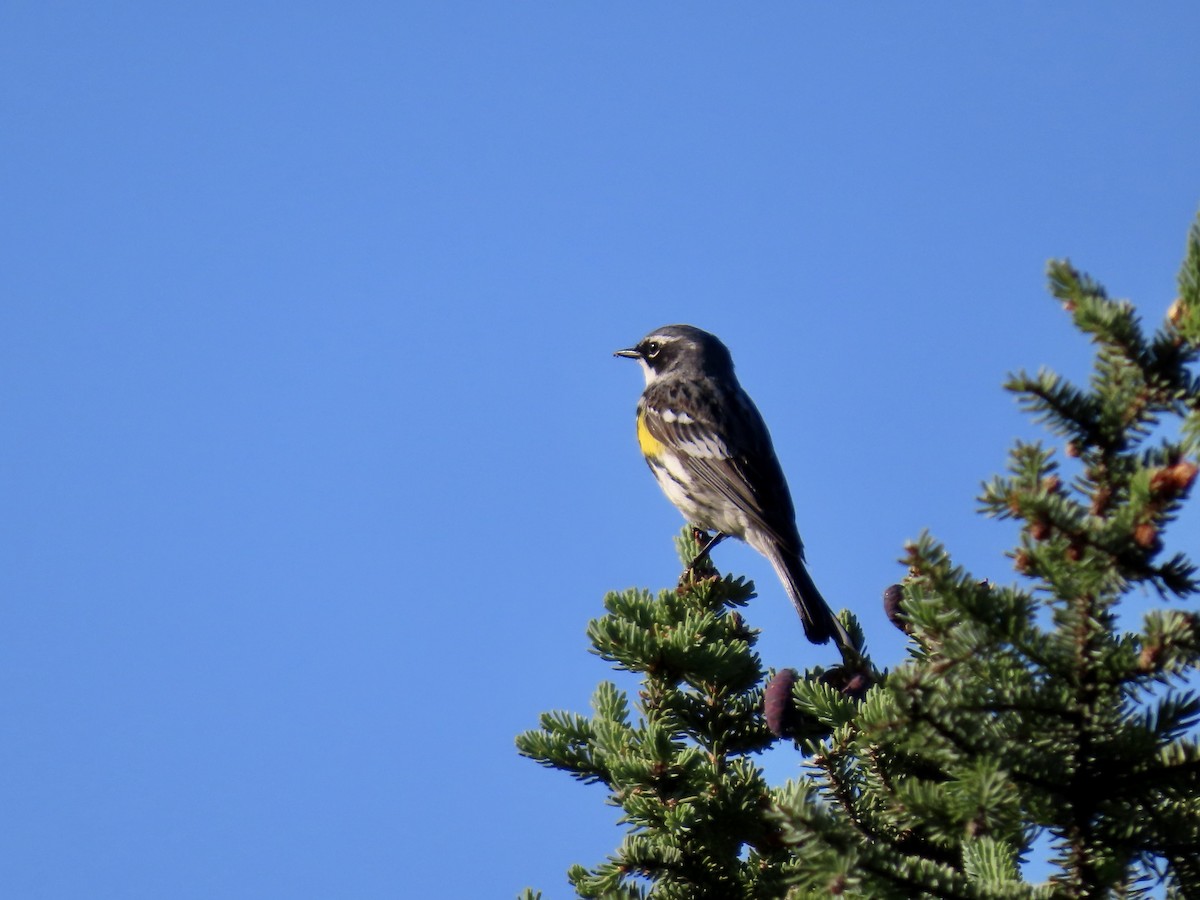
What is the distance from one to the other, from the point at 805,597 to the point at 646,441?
2990 millimetres

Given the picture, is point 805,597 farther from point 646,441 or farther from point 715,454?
point 646,441

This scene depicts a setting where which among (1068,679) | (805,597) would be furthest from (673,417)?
(1068,679)

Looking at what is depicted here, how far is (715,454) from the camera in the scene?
960 centimetres

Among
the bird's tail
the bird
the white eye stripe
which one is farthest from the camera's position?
the white eye stripe

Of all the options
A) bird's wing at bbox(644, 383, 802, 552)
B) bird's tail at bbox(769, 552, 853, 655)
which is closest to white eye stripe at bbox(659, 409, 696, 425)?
bird's wing at bbox(644, 383, 802, 552)

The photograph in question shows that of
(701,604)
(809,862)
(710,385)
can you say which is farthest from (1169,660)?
(710,385)

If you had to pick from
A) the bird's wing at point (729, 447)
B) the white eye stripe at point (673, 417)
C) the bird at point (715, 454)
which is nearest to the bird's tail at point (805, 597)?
the bird at point (715, 454)

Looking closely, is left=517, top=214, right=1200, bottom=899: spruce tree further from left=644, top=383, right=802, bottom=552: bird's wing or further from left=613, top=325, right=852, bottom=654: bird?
left=644, top=383, right=802, bottom=552: bird's wing

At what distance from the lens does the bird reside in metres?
8.82

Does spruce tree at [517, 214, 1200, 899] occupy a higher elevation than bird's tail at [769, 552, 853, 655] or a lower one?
lower

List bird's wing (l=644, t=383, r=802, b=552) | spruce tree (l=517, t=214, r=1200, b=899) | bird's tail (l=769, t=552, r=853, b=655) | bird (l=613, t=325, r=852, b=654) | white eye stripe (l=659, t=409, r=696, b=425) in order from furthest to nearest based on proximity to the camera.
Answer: white eye stripe (l=659, t=409, r=696, b=425) < bird's wing (l=644, t=383, r=802, b=552) < bird (l=613, t=325, r=852, b=654) < bird's tail (l=769, t=552, r=853, b=655) < spruce tree (l=517, t=214, r=1200, b=899)

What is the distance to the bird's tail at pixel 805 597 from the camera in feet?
23.9

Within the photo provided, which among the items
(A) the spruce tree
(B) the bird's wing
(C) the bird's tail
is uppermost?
(B) the bird's wing

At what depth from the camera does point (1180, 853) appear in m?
2.58
